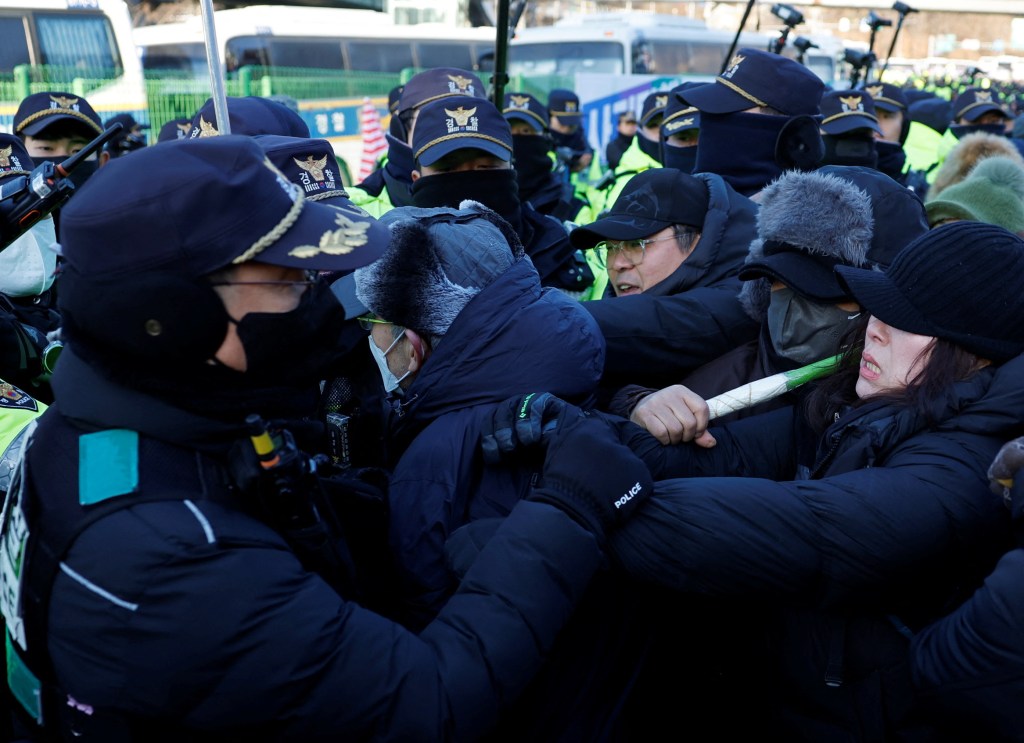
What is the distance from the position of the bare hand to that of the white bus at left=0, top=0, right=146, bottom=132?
12145mm

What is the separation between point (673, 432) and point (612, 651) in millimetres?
492

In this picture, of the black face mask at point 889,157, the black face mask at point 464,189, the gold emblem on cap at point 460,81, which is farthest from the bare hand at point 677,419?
the black face mask at point 889,157

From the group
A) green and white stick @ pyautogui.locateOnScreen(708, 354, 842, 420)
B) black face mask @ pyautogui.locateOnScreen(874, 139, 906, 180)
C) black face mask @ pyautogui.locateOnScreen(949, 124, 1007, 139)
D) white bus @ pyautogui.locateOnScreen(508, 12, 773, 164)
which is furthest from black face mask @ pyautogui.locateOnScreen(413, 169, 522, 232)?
white bus @ pyautogui.locateOnScreen(508, 12, 773, 164)

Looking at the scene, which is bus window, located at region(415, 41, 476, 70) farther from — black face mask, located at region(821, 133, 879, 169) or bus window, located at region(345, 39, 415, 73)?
black face mask, located at region(821, 133, 879, 169)

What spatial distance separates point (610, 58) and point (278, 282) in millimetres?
17620

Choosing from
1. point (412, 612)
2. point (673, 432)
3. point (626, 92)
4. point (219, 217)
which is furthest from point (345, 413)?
point (626, 92)

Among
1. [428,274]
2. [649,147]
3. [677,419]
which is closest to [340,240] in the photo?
[428,274]

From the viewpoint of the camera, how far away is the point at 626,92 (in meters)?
17.6

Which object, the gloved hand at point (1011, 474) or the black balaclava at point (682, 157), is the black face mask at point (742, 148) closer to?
the black balaclava at point (682, 157)

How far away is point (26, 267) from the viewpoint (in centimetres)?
338

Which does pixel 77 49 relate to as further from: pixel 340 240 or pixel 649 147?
pixel 340 240

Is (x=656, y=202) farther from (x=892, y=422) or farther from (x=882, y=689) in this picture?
(x=882, y=689)

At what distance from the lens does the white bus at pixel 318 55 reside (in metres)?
14.7

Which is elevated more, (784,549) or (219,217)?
(219,217)
